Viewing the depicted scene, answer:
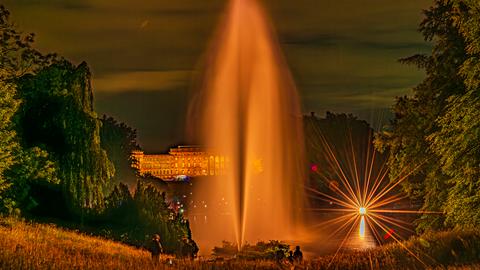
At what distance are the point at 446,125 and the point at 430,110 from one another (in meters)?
7.49

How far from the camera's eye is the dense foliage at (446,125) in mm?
21234

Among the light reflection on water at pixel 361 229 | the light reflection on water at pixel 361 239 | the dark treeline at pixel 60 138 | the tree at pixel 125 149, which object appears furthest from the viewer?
the tree at pixel 125 149

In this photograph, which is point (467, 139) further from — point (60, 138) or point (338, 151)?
point (338, 151)

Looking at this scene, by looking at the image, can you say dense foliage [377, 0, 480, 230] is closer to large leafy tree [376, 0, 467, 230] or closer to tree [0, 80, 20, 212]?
large leafy tree [376, 0, 467, 230]

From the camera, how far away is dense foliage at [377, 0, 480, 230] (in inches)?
836

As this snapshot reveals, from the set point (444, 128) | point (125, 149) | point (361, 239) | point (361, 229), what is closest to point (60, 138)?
point (444, 128)

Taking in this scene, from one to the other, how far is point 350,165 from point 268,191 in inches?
2110

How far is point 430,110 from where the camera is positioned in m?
29.5

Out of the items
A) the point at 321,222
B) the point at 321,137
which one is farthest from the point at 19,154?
the point at 321,137

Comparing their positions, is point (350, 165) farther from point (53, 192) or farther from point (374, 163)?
point (53, 192)

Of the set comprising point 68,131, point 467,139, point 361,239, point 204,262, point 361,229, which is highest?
point 68,131

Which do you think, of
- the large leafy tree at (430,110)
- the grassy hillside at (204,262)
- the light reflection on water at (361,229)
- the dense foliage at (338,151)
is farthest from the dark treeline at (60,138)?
the dense foliage at (338,151)

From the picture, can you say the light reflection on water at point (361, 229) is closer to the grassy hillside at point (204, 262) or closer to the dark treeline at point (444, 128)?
the dark treeline at point (444, 128)

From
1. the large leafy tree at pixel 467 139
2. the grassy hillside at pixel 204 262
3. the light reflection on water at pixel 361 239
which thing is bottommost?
the grassy hillside at pixel 204 262
